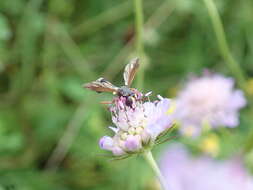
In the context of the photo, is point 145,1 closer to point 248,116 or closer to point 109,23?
point 109,23

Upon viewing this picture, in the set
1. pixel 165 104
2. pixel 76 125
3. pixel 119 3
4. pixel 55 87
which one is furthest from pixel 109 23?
→ pixel 165 104

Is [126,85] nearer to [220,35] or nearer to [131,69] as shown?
[131,69]

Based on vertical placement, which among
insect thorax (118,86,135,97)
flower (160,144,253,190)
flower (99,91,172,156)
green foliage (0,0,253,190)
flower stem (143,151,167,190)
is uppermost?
green foliage (0,0,253,190)

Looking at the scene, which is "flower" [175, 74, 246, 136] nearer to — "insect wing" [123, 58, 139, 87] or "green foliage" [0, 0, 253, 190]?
"green foliage" [0, 0, 253, 190]

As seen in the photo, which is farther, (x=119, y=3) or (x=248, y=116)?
(x=119, y=3)

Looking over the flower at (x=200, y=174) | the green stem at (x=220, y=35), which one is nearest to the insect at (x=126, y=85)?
the flower at (x=200, y=174)

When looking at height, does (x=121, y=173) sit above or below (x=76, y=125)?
below

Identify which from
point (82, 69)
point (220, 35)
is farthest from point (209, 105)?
point (82, 69)

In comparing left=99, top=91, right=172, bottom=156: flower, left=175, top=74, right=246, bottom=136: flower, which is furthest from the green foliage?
left=99, top=91, right=172, bottom=156: flower
